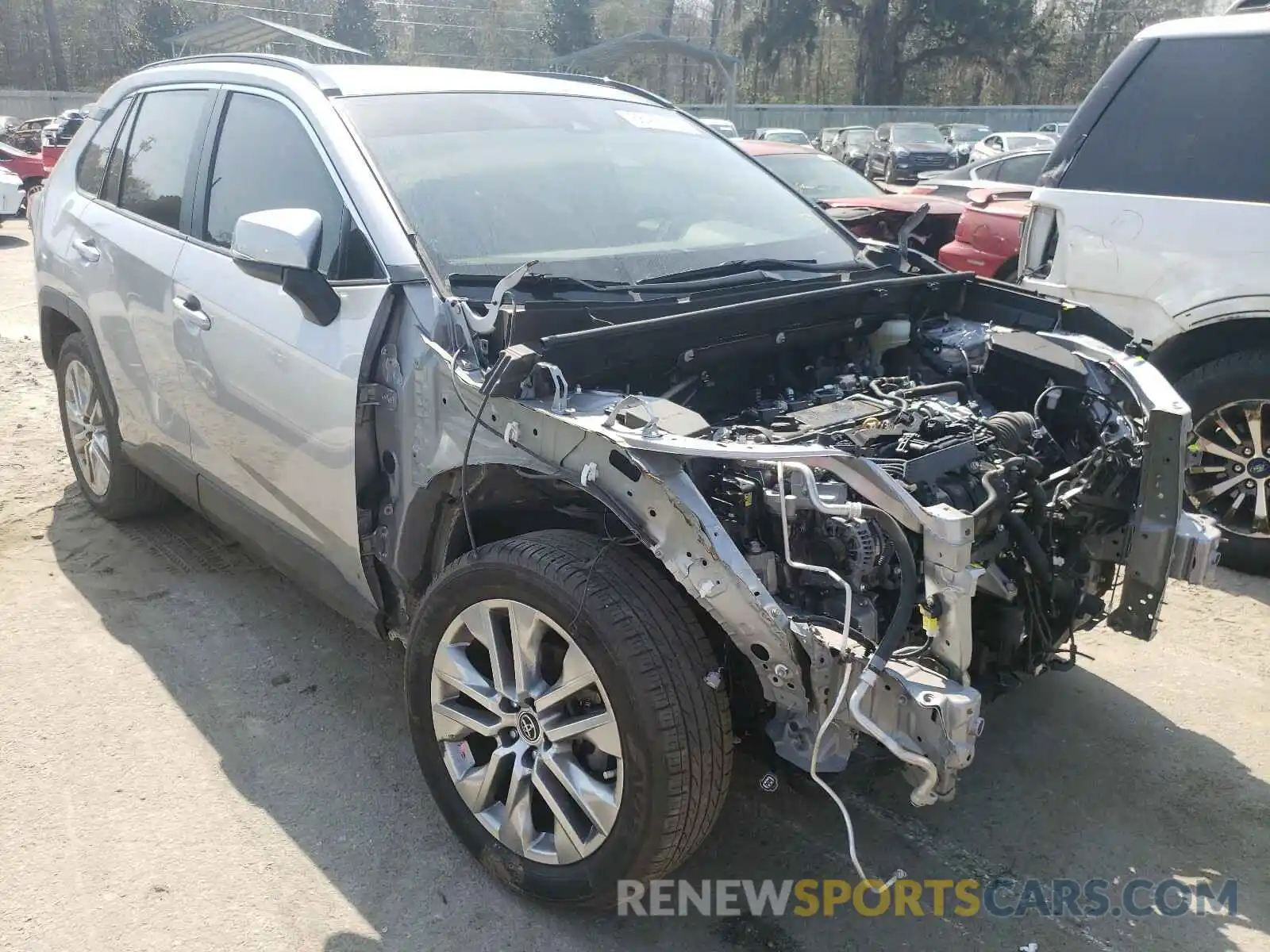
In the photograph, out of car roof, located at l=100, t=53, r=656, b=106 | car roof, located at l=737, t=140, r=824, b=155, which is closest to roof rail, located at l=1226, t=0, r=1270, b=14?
car roof, located at l=100, t=53, r=656, b=106

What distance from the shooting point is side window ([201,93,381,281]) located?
3.04 metres

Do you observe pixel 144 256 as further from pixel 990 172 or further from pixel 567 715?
pixel 990 172

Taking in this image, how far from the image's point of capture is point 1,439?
6.20 m

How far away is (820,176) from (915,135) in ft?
64.1

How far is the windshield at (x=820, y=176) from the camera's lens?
382 inches

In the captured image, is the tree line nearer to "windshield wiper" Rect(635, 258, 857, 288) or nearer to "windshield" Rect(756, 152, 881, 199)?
"windshield" Rect(756, 152, 881, 199)

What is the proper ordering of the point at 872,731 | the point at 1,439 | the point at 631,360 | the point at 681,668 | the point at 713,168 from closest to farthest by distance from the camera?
1. the point at 872,731
2. the point at 681,668
3. the point at 631,360
4. the point at 713,168
5. the point at 1,439

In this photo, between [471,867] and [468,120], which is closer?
[471,867]

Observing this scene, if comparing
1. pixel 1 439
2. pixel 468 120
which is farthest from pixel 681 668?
pixel 1 439

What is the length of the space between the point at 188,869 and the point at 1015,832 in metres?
2.31

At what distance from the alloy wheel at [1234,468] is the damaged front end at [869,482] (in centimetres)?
150

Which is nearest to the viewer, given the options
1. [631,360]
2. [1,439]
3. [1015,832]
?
[631,360]

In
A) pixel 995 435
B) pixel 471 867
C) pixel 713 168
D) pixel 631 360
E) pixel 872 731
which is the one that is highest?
pixel 713 168

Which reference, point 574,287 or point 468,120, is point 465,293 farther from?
point 468,120
